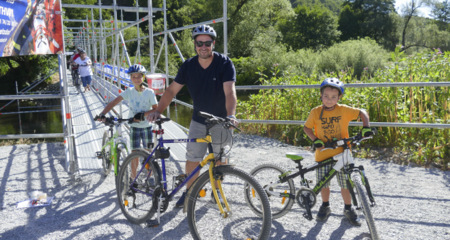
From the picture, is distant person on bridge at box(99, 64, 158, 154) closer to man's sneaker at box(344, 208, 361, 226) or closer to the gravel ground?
Result: the gravel ground

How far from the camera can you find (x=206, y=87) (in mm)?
3559

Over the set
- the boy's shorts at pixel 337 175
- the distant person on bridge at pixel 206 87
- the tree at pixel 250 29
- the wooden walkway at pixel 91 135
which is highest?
the tree at pixel 250 29

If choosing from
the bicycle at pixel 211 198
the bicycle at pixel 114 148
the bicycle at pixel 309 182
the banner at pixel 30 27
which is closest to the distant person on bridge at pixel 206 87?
the bicycle at pixel 211 198

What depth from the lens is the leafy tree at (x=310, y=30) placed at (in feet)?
145

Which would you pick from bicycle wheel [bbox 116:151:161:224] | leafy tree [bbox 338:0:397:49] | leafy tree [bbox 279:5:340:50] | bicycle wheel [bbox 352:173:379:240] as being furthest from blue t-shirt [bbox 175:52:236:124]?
leafy tree [bbox 338:0:397:49]

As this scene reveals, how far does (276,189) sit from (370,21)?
47.7 m

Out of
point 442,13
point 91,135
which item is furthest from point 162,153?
point 442,13

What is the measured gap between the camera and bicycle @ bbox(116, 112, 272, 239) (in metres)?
2.92

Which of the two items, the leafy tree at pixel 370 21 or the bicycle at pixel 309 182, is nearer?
the bicycle at pixel 309 182

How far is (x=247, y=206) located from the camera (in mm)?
3291

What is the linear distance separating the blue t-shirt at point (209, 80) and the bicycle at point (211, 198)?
1.48 ft

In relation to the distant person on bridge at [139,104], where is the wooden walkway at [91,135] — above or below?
below

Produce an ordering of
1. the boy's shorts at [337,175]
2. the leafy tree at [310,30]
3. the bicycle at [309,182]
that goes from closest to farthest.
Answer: the bicycle at [309,182]
the boy's shorts at [337,175]
the leafy tree at [310,30]

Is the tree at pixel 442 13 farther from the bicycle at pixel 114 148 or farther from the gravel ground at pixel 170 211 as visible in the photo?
the bicycle at pixel 114 148
